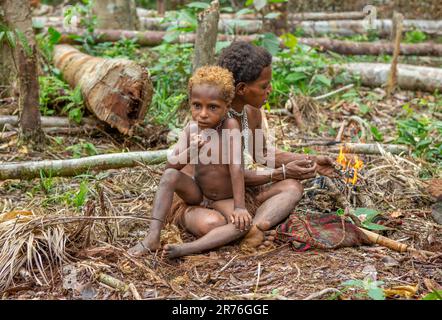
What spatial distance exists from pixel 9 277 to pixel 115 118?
2.79m

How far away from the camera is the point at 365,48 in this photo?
9.05m

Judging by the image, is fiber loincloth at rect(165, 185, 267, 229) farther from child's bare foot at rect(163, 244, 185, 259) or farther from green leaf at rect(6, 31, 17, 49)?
green leaf at rect(6, 31, 17, 49)

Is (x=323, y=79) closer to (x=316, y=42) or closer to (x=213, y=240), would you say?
(x=316, y=42)

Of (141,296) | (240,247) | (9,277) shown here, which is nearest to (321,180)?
(240,247)

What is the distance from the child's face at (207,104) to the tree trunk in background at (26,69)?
86.4 inches

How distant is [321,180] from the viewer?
4.57 metres

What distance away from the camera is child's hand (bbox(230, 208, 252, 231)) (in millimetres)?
3512

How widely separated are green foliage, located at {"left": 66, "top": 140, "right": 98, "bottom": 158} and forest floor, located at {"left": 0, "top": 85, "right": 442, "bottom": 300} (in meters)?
0.52

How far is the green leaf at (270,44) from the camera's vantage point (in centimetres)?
715

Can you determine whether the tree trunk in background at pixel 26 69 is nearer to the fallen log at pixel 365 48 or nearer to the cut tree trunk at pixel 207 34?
the cut tree trunk at pixel 207 34

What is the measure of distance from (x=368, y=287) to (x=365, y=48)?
666cm

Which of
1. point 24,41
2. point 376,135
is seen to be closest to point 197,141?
point 24,41

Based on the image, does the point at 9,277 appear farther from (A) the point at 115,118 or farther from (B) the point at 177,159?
(A) the point at 115,118

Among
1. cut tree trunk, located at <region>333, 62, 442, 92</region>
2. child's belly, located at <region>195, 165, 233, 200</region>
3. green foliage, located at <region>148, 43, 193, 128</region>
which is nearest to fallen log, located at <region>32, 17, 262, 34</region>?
cut tree trunk, located at <region>333, 62, 442, 92</region>
